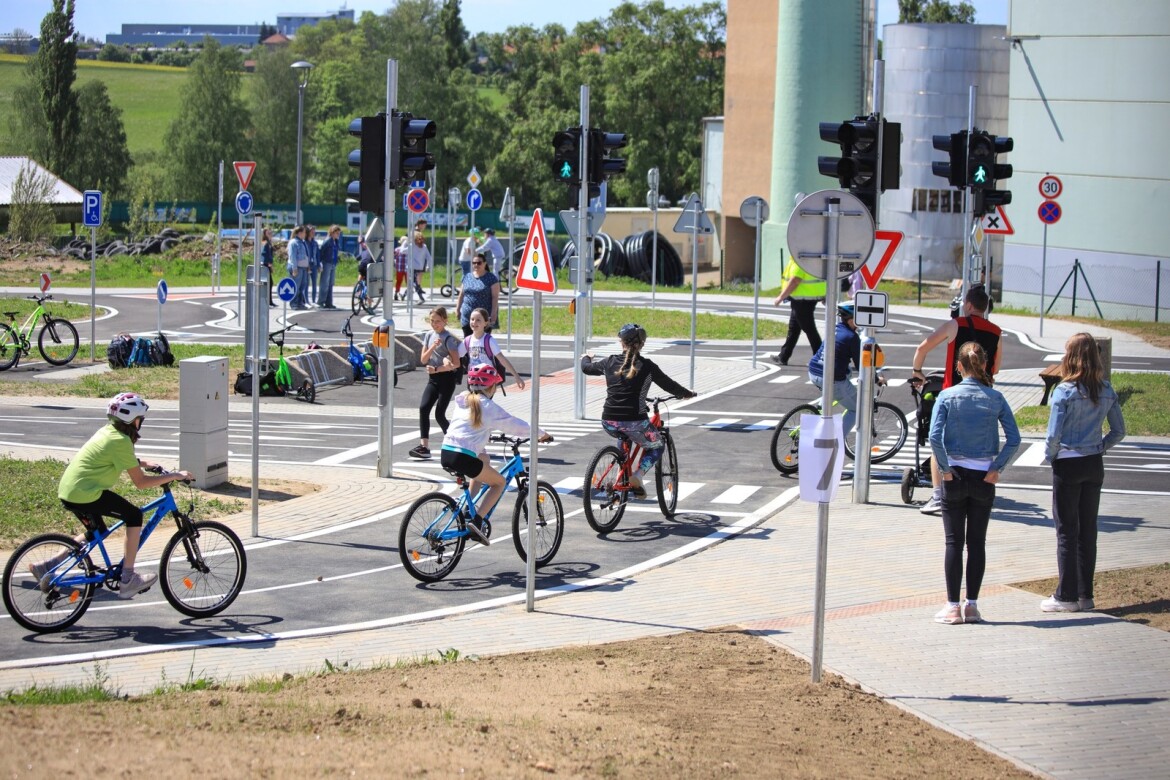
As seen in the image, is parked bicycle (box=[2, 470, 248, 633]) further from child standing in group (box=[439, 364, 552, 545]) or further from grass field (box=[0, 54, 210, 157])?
grass field (box=[0, 54, 210, 157])

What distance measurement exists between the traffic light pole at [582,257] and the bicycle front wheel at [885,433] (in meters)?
3.78

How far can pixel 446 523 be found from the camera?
11.4m

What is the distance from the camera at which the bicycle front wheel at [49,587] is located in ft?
31.7

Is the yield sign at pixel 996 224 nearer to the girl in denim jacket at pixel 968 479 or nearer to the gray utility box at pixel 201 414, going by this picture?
the gray utility box at pixel 201 414

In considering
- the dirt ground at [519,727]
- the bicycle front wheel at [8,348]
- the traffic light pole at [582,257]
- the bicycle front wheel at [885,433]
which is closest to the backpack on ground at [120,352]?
the bicycle front wheel at [8,348]

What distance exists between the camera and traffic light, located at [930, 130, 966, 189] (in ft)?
58.9

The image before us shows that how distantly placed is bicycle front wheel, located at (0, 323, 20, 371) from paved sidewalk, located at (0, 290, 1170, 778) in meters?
13.2

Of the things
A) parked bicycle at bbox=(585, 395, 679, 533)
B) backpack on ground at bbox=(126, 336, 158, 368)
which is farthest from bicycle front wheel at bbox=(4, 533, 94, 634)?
backpack on ground at bbox=(126, 336, 158, 368)

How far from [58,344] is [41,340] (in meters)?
0.52

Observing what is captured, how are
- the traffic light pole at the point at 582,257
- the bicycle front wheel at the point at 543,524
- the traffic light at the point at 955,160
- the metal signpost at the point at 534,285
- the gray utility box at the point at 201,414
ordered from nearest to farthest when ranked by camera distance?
the metal signpost at the point at 534,285 < the bicycle front wheel at the point at 543,524 < the gray utility box at the point at 201,414 < the traffic light at the point at 955,160 < the traffic light pole at the point at 582,257

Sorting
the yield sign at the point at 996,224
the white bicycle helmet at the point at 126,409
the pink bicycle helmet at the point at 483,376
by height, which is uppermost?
the yield sign at the point at 996,224

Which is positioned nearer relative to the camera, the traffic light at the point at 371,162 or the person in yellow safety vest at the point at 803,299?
the traffic light at the point at 371,162

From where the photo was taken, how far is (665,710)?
7.69m

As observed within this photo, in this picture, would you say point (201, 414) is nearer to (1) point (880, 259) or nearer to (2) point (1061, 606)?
(1) point (880, 259)
